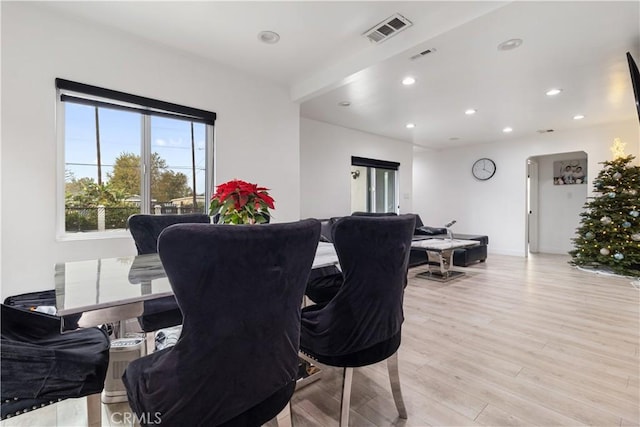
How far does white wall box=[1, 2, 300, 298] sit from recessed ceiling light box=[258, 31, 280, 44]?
787mm

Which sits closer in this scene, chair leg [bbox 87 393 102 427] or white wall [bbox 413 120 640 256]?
chair leg [bbox 87 393 102 427]

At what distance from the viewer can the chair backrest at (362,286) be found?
→ 118cm

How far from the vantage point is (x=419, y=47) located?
2.69 metres

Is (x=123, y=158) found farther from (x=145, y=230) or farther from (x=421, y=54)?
(x=421, y=54)

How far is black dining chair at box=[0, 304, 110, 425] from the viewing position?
844 mm

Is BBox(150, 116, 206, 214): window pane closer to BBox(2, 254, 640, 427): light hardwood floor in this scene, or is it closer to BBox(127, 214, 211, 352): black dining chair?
BBox(127, 214, 211, 352): black dining chair

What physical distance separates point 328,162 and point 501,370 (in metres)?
4.18

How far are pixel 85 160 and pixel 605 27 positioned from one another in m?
4.58

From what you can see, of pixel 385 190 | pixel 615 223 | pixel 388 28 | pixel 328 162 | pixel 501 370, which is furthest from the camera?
pixel 385 190

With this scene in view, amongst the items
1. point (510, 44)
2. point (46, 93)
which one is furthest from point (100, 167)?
point (510, 44)

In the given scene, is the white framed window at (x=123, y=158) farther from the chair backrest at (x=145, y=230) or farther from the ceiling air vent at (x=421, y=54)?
the ceiling air vent at (x=421, y=54)

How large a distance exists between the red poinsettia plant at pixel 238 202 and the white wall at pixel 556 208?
303 inches

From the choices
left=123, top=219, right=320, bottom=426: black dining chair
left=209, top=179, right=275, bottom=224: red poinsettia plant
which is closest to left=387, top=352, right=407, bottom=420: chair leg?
left=123, top=219, right=320, bottom=426: black dining chair

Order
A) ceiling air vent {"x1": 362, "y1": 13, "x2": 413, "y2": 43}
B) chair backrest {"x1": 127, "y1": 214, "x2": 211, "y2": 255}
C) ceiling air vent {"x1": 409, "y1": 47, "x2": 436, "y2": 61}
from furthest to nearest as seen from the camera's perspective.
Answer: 1. ceiling air vent {"x1": 409, "y1": 47, "x2": 436, "y2": 61}
2. ceiling air vent {"x1": 362, "y1": 13, "x2": 413, "y2": 43}
3. chair backrest {"x1": 127, "y1": 214, "x2": 211, "y2": 255}
